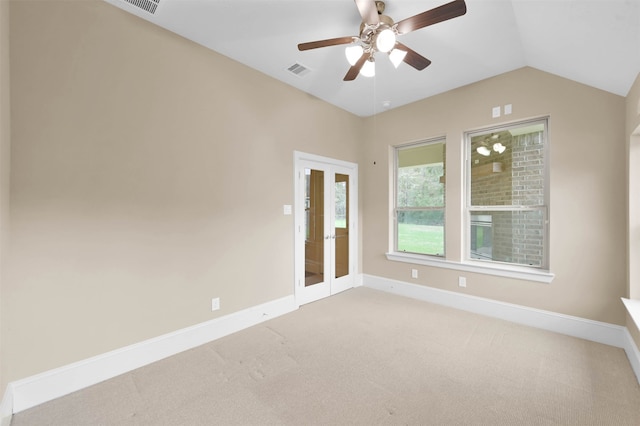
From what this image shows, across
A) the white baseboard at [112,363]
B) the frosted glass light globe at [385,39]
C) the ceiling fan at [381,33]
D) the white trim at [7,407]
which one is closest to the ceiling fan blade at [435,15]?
the ceiling fan at [381,33]

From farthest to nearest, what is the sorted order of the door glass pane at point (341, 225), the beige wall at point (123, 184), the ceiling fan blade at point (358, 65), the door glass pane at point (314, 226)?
the door glass pane at point (341, 225) → the door glass pane at point (314, 226) → the ceiling fan blade at point (358, 65) → the beige wall at point (123, 184)

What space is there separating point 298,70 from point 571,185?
3315 mm

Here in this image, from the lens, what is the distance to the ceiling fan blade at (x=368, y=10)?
1.80 meters

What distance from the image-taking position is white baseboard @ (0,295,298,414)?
6.17 ft

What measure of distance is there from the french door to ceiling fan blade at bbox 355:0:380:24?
2003 millimetres

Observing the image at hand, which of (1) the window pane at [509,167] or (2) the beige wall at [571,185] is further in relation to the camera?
(1) the window pane at [509,167]

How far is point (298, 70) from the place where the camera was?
3262mm

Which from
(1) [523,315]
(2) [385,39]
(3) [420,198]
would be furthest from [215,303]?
(1) [523,315]

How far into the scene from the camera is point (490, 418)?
1.77 metres

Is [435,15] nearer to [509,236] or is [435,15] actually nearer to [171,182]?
[171,182]

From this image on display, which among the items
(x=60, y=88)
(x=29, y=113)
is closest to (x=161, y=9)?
(x=60, y=88)

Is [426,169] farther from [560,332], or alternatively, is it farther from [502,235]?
[560,332]

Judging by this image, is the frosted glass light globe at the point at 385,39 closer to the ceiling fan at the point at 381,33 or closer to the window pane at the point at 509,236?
the ceiling fan at the point at 381,33

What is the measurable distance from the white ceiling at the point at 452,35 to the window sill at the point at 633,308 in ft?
6.44
